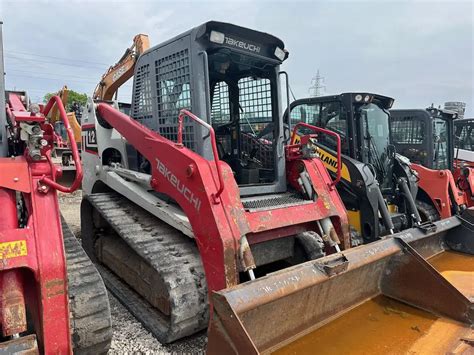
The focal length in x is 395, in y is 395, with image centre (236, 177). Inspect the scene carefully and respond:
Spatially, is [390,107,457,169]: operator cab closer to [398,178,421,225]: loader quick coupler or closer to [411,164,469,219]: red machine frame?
[411,164,469,219]: red machine frame

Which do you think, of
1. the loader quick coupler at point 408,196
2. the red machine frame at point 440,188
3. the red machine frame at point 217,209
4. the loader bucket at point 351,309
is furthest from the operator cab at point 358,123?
the loader bucket at point 351,309

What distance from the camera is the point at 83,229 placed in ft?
15.7

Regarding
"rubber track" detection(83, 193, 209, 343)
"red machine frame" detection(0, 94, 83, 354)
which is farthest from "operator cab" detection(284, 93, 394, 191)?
"red machine frame" detection(0, 94, 83, 354)

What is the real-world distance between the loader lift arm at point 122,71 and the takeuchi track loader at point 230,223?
6.75ft

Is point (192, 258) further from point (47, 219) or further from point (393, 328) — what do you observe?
point (393, 328)

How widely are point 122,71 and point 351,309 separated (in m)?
5.49

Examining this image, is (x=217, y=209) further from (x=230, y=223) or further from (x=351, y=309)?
(x=351, y=309)

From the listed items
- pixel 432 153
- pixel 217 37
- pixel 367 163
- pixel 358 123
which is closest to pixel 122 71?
pixel 217 37

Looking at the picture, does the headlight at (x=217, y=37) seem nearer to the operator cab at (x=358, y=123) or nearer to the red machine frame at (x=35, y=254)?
the red machine frame at (x=35, y=254)

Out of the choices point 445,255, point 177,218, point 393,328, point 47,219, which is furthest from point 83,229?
point 445,255

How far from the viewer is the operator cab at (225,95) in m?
3.66

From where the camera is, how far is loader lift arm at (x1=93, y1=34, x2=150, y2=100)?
260 inches

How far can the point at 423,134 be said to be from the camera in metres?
7.85

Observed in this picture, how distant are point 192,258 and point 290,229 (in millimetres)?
990
